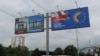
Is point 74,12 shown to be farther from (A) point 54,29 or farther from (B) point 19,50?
(B) point 19,50

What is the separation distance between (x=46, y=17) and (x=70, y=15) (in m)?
2.68

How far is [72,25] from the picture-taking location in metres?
23.2

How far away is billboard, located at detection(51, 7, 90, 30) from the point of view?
2266 centimetres

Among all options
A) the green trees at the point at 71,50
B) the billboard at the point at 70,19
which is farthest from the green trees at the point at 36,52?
the billboard at the point at 70,19

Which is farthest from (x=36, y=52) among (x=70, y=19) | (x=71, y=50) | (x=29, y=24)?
(x=70, y=19)

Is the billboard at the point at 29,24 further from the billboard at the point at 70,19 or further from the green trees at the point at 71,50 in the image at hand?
the green trees at the point at 71,50

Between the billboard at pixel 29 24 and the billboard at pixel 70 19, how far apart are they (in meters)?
1.32

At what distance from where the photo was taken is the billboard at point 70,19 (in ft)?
74.3

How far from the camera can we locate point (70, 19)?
23469 millimetres

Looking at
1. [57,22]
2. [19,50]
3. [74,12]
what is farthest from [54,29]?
[19,50]

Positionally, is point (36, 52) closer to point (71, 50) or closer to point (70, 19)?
point (71, 50)

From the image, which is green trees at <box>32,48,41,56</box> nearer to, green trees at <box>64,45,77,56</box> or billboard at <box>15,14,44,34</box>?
green trees at <box>64,45,77,56</box>

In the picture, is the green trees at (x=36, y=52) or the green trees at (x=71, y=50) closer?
the green trees at (x=71, y=50)

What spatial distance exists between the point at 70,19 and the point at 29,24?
178 inches
